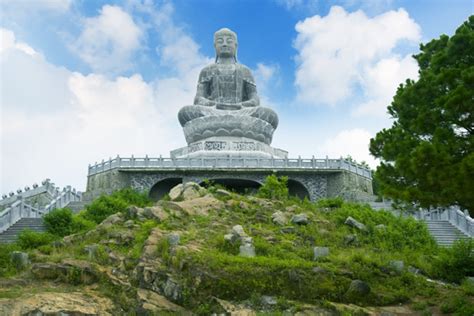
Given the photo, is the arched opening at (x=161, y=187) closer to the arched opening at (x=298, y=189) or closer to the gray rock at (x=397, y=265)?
the arched opening at (x=298, y=189)

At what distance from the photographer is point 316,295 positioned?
9.72 meters

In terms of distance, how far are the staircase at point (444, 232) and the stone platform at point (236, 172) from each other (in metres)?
4.76

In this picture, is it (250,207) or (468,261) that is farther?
(250,207)

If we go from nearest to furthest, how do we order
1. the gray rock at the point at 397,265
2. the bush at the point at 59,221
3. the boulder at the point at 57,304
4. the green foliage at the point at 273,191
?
the boulder at the point at 57,304 < the gray rock at the point at 397,265 < the bush at the point at 59,221 < the green foliage at the point at 273,191

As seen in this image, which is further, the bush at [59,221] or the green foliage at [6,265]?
the bush at [59,221]

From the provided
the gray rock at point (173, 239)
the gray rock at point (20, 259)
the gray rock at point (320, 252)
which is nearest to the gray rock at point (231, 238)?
the gray rock at point (173, 239)

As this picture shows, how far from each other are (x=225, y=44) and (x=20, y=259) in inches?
809

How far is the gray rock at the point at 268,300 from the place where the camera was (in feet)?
31.1

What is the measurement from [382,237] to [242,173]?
10.7m

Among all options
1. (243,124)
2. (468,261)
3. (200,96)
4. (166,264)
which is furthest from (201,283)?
(200,96)

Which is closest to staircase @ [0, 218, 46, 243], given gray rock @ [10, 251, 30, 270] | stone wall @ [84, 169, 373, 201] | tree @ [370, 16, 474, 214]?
stone wall @ [84, 169, 373, 201]

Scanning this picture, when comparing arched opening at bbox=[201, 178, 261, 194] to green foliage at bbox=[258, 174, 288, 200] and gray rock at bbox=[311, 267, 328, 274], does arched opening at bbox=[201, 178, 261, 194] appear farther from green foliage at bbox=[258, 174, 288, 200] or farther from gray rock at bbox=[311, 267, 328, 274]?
gray rock at bbox=[311, 267, 328, 274]

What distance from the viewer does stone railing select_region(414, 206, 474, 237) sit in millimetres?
18656

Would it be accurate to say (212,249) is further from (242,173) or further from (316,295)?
(242,173)
